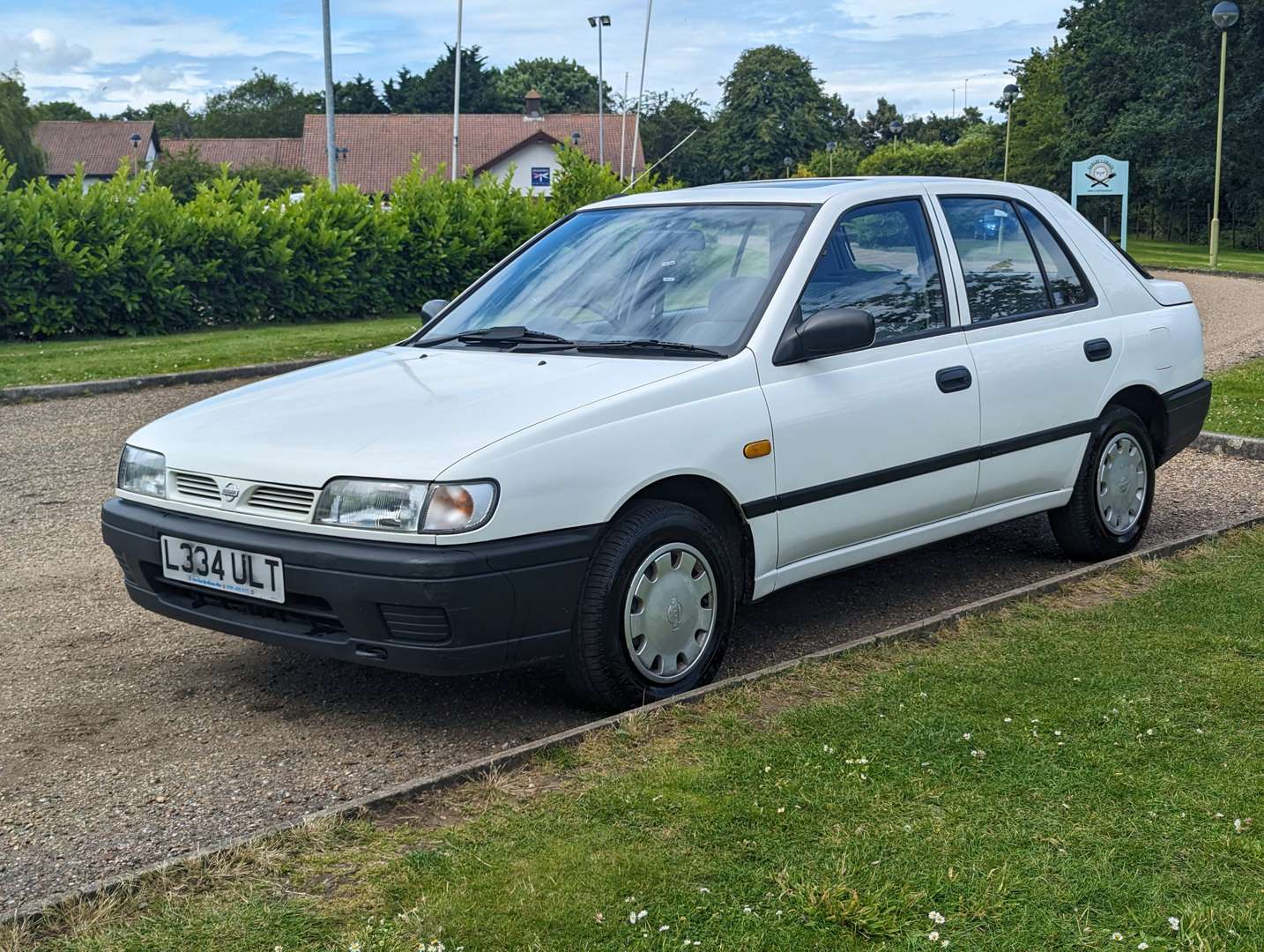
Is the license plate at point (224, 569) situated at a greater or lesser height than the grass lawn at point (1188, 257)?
lesser

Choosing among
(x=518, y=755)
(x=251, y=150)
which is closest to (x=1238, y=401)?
(x=518, y=755)

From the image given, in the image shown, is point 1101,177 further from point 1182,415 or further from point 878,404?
point 878,404

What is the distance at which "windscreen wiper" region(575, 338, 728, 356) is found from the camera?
5020 mm

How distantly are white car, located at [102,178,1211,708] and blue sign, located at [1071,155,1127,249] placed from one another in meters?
29.8

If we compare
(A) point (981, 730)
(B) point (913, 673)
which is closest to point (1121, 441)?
(B) point (913, 673)

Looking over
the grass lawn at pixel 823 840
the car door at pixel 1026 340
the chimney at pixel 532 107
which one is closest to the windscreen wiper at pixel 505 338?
the grass lawn at pixel 823 840

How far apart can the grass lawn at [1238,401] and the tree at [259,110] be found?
117 meters

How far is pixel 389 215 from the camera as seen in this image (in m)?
20.6

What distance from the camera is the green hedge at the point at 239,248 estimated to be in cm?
1736

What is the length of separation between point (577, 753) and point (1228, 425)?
734 cm

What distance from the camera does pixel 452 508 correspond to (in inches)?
163

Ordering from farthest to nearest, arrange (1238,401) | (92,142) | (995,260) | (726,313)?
1. (92,142)
2. (1238,401)
3. (995,260)
4. (726,313)

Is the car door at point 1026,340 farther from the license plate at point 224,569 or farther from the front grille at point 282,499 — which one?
the license plate at point 224,569

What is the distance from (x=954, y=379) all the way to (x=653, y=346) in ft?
4.31
